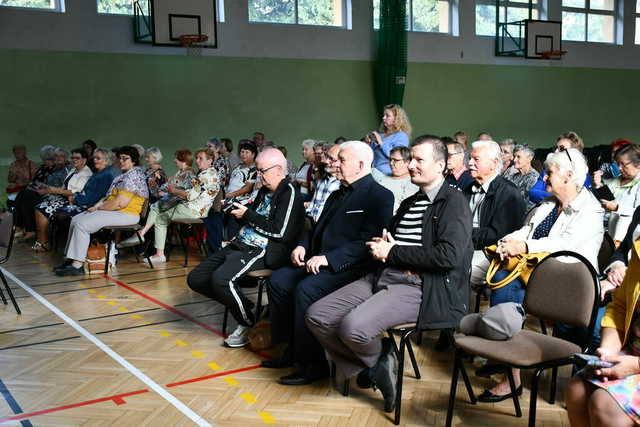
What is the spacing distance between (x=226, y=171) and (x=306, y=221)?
4.71m

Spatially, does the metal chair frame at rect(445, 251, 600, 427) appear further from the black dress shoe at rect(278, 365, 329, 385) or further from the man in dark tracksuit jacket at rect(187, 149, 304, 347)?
the man in dark tracksuit jacket at rect(187, 149, 304, 347)

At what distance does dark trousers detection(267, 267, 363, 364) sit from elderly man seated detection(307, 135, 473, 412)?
25 centimetres

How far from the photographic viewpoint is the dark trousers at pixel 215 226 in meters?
6.59

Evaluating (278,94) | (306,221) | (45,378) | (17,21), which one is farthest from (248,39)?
(45,378)

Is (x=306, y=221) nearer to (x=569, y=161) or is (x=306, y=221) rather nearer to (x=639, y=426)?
(x=569, y=161)

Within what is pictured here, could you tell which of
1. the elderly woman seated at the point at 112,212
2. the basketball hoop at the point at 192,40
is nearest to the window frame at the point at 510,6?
the basketball hoop at the point at 192,40

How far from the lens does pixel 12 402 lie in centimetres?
316

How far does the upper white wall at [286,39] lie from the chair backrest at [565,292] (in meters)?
9.57

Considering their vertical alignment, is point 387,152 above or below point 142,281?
above

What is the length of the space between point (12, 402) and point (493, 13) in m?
13.2

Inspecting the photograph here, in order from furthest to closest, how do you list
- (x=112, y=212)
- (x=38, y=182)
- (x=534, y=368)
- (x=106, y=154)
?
(x=38, y=182) < (x=106, y=154) < (x=112, y=212) < (x=534, y=368)

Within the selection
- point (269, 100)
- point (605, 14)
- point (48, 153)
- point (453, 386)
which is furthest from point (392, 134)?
point (605, 14)

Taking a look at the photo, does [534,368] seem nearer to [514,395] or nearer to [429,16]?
[514,395]

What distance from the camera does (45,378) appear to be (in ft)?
11.4
